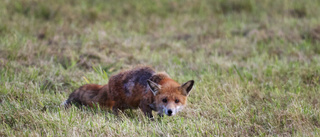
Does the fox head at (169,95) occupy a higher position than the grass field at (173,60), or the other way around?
the fox head at (169,95)

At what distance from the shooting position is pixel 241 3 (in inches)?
492

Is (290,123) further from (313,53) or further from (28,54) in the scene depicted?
(28,54)

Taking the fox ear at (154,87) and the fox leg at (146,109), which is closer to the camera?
the fox ear at (154,87)

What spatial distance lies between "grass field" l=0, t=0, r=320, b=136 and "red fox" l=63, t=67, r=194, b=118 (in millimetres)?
228

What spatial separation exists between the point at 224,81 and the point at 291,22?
16.0ft

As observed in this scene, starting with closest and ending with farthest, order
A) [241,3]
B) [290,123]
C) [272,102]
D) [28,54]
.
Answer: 1. [290,123]
2. [272,102]
3. [28,54]
4. [241,3]

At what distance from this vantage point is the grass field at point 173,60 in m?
4.98

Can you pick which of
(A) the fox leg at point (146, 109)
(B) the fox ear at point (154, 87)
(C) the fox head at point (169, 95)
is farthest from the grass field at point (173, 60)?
(B) the fox ear at point (154, 87)

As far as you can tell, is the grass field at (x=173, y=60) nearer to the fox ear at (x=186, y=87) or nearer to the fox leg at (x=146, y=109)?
the fox leg at (x=146, y=109)

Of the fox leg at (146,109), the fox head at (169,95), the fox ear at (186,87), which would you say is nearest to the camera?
the fox head at (169,95)

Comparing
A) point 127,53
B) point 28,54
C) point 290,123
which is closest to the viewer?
point 290,123

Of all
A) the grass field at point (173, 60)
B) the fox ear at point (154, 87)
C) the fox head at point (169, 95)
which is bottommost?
the grass field at point (173, 60)

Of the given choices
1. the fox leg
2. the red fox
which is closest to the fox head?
the red fox

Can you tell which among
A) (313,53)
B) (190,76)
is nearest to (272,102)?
(190,76)
